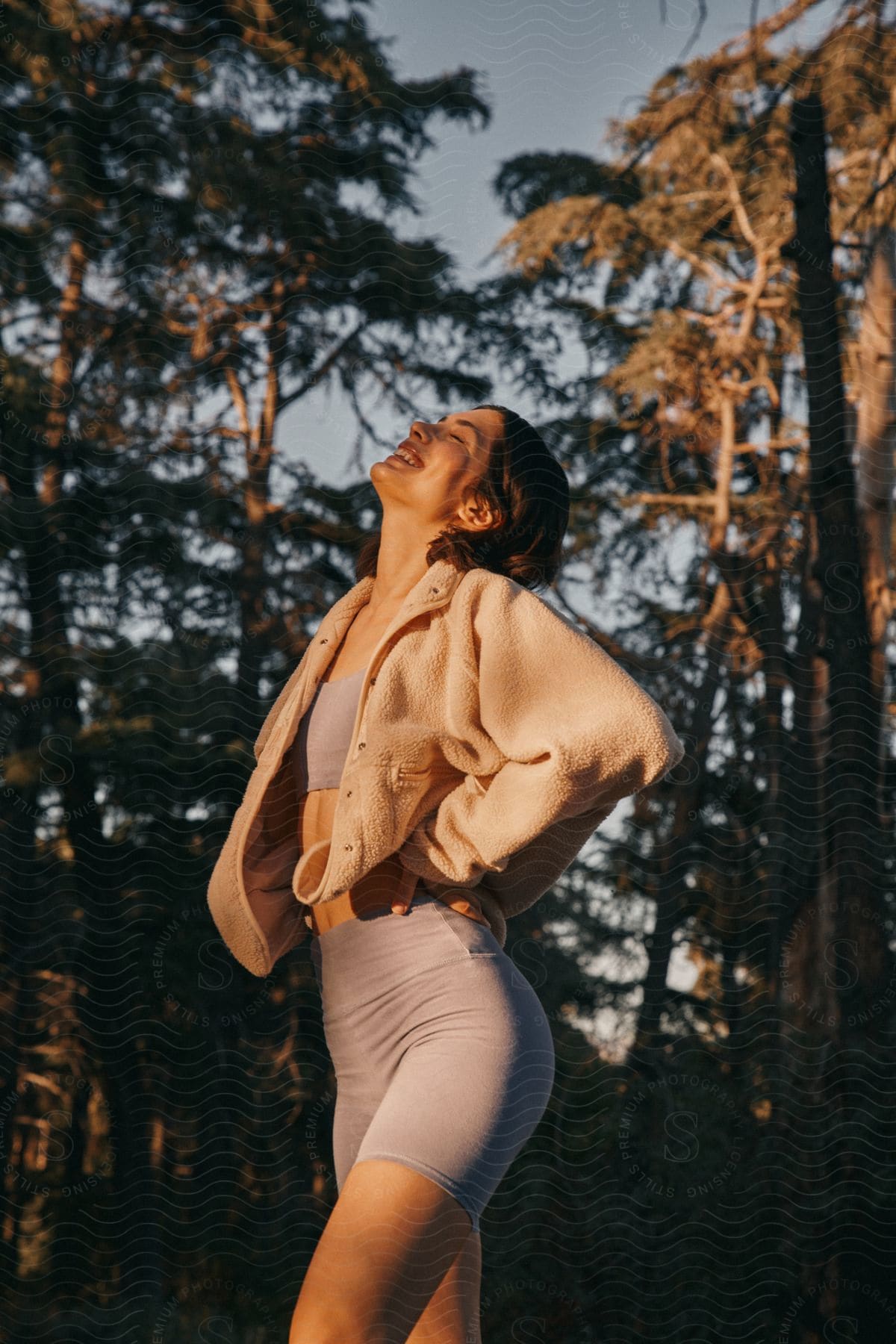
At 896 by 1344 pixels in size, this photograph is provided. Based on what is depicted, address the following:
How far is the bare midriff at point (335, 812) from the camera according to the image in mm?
1148

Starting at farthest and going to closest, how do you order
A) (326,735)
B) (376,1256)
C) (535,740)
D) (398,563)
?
1. (398,563)
2. (326,735)
3. (535,740)
4. (376,1256)

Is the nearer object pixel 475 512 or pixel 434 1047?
pixel 434 1047

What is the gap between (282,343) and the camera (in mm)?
3719

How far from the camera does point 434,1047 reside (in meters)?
1.05

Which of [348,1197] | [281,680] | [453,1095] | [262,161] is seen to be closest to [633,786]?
[453,1095]

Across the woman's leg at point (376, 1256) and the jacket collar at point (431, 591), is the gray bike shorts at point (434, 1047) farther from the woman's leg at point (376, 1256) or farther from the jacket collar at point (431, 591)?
the jacket collar at point (431, 591)

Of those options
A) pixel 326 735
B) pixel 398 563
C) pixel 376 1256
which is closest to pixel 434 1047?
pixel 376 1256

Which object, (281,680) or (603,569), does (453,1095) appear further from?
(603,569)

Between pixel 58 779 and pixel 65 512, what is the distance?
74 centimetres

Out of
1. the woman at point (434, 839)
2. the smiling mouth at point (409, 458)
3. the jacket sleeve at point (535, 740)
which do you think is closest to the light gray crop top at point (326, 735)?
the woman at point (434, 839)

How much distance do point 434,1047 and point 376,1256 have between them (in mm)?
157

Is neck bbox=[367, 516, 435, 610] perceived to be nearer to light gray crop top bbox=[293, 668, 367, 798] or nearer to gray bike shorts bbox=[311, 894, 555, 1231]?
light gray crop top bbox=[293, 668, 367, 798]

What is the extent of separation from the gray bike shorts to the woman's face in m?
0.38

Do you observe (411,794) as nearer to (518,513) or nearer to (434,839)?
(434,839)
